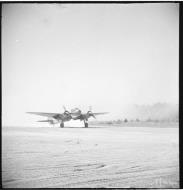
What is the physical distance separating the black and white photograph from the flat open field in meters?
0.01

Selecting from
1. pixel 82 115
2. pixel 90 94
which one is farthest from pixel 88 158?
pixel 90 94

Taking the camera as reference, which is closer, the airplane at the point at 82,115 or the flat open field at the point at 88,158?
the flat open field at the point at 88,158

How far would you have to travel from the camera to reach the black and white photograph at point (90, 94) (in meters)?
3.75

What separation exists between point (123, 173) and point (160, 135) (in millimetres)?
561

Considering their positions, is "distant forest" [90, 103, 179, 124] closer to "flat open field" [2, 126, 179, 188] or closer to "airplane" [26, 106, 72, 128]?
"flat open field" [2, 126, 179, 188]

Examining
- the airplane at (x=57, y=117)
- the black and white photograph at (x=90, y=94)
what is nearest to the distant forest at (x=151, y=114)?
the black and white photograph at (x=90, y=94)

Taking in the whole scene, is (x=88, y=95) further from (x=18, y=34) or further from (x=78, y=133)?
(x=18, y=34)

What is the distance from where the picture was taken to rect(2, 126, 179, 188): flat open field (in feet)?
12.2

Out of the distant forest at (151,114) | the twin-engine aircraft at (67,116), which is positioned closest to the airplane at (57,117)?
the twin-engine aircraft at (67,116)

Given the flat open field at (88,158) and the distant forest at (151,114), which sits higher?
the distant forest at (151,114)

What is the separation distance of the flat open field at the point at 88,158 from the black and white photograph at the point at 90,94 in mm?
10

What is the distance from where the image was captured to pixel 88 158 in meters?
3.80

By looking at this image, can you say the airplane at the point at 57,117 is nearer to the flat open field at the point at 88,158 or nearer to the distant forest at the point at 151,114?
the flat open field at the point at 88,158

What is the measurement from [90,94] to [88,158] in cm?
68
